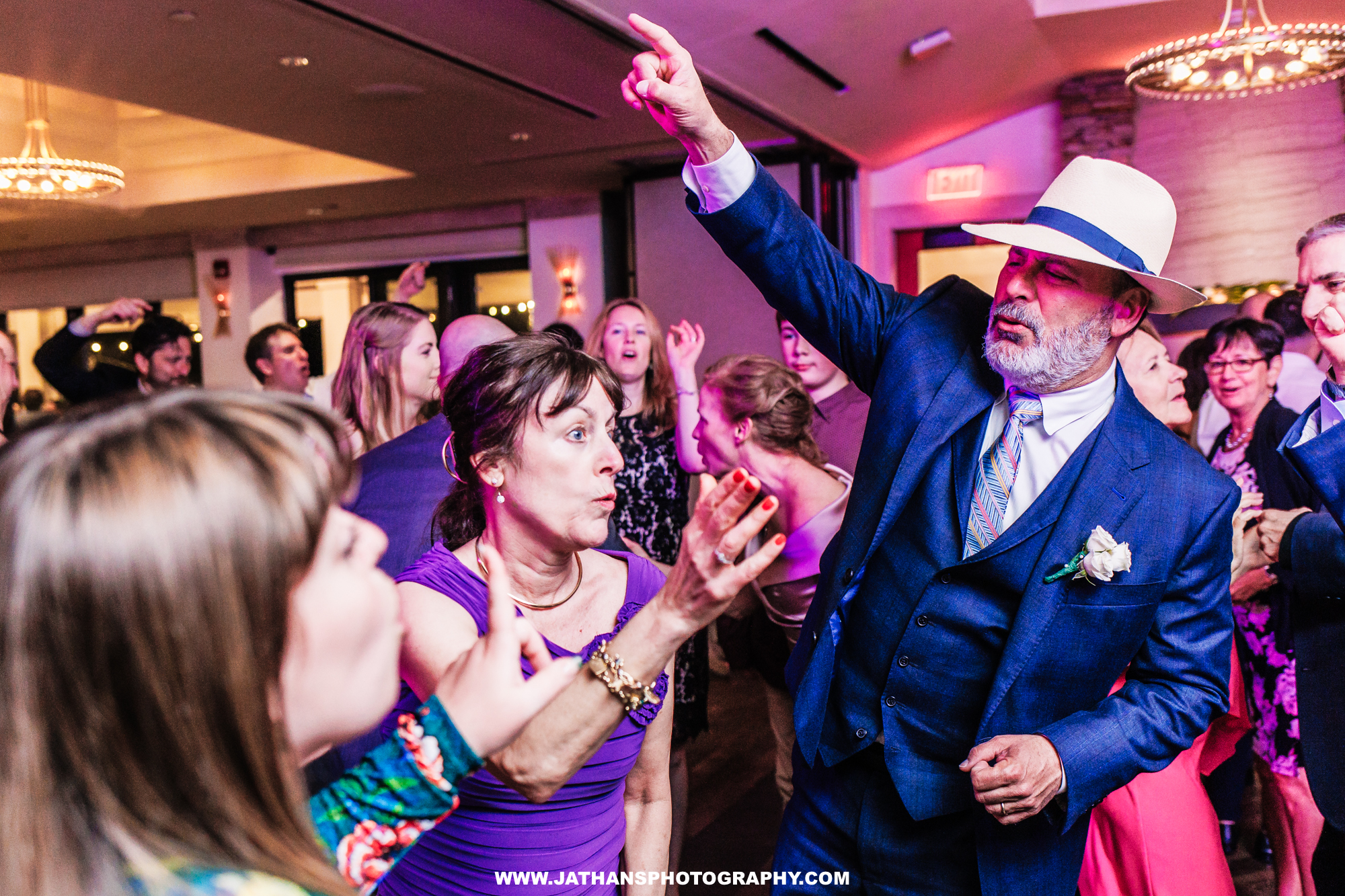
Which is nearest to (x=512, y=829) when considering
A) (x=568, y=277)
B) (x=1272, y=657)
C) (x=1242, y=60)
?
(x=1272, y=657)

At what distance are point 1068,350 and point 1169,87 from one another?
4725mm

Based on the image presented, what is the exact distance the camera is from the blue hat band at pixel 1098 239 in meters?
1.67

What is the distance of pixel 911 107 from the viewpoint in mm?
7266

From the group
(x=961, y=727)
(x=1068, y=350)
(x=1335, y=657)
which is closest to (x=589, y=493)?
(x=961, y=727)

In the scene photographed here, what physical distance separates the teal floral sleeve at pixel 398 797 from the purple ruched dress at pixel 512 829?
532mm

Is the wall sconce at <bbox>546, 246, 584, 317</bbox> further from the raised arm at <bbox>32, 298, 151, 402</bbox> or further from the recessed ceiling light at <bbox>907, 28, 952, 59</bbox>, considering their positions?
the raised arm at <bbox>32, 298, 151, 402</bbox>

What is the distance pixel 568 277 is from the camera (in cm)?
931

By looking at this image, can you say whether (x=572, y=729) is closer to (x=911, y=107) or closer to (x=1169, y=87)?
(x=1169, y=87)

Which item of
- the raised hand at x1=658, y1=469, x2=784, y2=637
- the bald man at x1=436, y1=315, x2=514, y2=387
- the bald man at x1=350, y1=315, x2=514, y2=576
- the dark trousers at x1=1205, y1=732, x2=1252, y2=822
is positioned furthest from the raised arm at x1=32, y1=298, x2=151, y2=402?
the dark trousers at x1=1205, y1=732, x2=1252, y2=822

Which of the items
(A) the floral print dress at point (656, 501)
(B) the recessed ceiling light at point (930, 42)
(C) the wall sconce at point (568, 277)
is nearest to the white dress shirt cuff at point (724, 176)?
(A) the floral print dress at point (656, 501)

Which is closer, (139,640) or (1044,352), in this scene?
(139,640)

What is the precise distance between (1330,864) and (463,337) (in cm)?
345

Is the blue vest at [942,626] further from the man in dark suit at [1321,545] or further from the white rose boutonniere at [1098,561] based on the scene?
the man in dark suit at [1321,545]

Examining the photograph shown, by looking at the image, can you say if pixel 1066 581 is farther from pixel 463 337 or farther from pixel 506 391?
pixel 463 337
